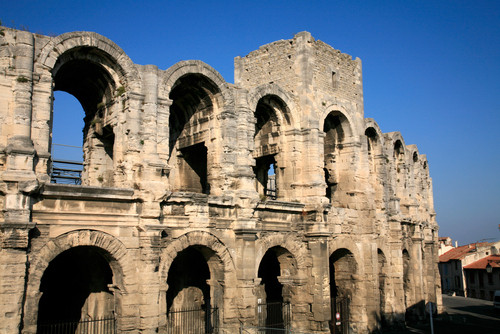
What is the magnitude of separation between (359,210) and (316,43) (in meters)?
6.93

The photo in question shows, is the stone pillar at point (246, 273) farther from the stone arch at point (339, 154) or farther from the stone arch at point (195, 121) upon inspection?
the stone arch at point (339, 154)

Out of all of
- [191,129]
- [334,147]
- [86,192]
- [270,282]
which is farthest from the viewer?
[334,147]

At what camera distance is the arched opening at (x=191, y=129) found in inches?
645

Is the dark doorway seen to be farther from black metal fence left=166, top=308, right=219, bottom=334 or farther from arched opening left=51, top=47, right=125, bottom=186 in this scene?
arched opening left=51, top=47, right=125, bottom=186

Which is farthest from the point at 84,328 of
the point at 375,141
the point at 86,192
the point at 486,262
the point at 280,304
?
the point at 486,262

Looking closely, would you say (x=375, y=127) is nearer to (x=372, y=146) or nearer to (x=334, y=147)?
(x=372, y=146)

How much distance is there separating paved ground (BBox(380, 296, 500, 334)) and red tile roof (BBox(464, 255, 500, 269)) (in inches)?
200

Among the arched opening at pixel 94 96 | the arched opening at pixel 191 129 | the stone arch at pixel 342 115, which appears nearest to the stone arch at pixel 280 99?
the stone arch at pixel 342 115

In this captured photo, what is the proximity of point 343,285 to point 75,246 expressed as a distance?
39.1ft

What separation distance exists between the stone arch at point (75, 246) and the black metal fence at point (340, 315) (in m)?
9.48

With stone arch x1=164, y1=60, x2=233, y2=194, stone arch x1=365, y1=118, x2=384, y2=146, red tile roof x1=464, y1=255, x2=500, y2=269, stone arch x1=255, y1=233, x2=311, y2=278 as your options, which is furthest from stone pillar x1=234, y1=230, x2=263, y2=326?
red tile roof x1=464, y1=255, x2=500, y2=269

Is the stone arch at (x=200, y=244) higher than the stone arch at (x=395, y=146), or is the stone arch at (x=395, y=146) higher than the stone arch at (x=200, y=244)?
the stone arch at (x=395, y=146)

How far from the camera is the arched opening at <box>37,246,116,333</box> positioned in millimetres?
14826

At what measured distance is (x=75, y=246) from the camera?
12125mm
